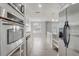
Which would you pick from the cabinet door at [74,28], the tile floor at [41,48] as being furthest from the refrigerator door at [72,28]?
the tile floor at [41,48]

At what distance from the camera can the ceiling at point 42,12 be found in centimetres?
99

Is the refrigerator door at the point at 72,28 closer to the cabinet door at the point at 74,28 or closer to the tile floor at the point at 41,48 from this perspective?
the cabinet door at the point at 74,28

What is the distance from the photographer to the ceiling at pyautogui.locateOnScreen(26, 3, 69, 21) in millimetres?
994

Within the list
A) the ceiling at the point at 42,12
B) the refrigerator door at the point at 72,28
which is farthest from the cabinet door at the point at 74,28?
the ceiling at the point at 42,12

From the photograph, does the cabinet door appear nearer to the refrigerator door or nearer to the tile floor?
the refrigerator door

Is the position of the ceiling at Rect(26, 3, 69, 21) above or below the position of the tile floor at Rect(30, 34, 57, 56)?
above

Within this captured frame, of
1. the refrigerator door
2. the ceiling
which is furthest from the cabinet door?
the ceiling

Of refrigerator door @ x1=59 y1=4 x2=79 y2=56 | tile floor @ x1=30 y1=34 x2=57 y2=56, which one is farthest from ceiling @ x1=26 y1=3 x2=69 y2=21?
tile floor @ x1=30 y1=34 x2=57 y2=56

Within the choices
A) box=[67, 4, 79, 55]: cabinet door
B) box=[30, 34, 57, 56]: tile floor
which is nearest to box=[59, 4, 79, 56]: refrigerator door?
box=[67, 4, 79, 55]: cabinet door

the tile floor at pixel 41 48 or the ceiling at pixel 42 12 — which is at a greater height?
the ceiling at pixel 42 12

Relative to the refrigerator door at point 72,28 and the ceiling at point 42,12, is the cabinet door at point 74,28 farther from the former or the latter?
the ceiling at point 42,12

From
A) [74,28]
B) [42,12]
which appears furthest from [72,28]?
[42,12]

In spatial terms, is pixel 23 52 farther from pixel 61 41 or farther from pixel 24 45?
pixel 61 41

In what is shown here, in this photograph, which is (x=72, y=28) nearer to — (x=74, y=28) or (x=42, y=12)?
(x=74, y=28)
